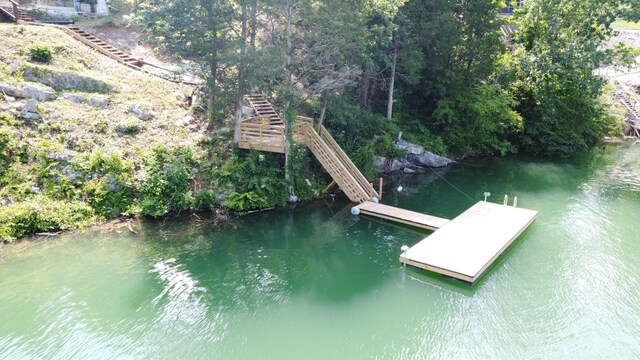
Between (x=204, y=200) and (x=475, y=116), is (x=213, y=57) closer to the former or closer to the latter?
(x=204, y=200)

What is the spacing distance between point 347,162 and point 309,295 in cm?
994

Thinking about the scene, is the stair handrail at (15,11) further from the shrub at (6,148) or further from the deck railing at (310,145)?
the deck railing at (310,145)

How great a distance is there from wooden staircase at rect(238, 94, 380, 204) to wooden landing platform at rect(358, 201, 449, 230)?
1.04 metres

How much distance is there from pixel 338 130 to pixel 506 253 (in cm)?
1188

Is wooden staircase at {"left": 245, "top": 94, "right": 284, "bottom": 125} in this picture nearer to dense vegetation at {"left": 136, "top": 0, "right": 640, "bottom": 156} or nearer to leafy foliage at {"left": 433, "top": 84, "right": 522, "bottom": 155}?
dense vegetation at {"left": 136, "top": 0, "right": 640, "bottom": 156}

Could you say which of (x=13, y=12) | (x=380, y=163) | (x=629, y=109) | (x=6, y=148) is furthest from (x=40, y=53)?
(x=629, y=109)

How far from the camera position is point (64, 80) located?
21625mm

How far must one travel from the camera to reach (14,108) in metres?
19.2

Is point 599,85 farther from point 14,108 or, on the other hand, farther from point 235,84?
point 14,108

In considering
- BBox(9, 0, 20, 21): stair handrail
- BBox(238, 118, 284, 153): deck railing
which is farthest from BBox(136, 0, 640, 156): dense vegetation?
BBox(9, 0, 20, 21): stair handrail

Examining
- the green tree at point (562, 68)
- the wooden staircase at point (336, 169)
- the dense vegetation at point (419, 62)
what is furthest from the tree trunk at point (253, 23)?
the green tree at point (562, 68)

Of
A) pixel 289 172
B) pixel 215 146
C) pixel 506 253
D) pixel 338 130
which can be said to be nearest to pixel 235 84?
pixel 215 146

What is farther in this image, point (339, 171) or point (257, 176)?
point (339, 171)

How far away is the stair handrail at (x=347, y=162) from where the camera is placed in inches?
876
